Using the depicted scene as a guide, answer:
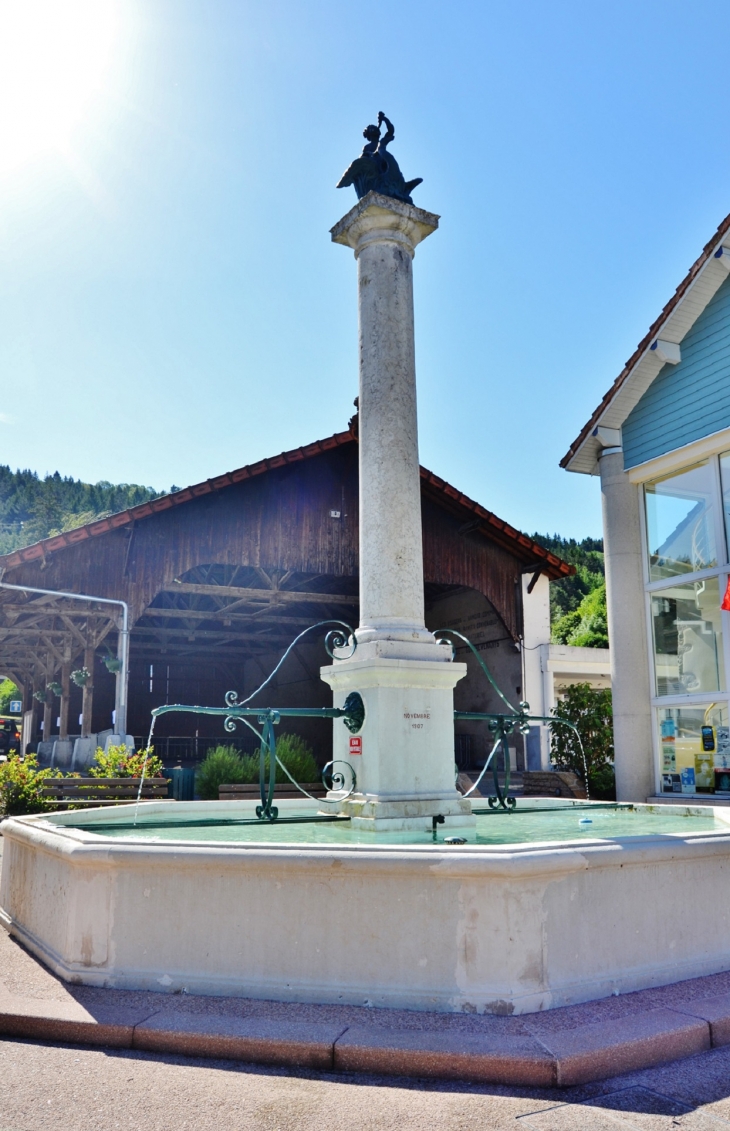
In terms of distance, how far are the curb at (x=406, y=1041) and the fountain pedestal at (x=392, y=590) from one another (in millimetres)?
2299

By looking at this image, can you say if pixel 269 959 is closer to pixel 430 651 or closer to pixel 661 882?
pixel 661 882

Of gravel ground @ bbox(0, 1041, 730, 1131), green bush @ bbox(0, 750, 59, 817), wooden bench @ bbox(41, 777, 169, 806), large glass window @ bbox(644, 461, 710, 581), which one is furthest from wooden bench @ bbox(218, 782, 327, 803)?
gravel ground @ bbox(0, 1041, 730, 1131)

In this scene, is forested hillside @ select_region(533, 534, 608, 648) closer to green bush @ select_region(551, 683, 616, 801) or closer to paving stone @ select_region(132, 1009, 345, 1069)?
green bush @ select_region(551, 683, 616, 801)

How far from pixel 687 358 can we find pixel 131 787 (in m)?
9.73

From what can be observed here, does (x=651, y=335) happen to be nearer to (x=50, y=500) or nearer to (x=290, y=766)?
(x=290, y=766)

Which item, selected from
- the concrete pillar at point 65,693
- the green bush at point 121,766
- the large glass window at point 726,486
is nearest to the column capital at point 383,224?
the large glass window at point 726,486

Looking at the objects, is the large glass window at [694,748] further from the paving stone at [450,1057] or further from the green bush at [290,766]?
the paving stone at [450,1057]

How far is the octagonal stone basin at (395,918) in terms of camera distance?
4.05m

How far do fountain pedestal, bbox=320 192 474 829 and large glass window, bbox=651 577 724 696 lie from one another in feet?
17.0

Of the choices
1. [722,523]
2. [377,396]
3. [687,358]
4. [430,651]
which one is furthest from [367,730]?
[687,358]

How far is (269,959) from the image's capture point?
167 inches

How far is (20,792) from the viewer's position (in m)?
12.5

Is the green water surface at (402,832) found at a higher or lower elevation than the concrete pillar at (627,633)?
lower

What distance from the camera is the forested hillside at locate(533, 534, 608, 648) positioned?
2063 inches
